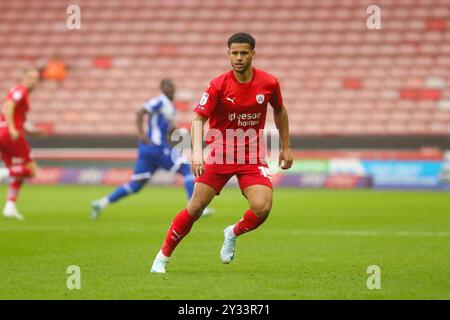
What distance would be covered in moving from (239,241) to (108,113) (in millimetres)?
18218

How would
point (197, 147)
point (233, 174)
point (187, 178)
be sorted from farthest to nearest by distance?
point (187, 178) → point (233, 174) → point (197, 147)

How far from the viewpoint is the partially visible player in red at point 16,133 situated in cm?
1443

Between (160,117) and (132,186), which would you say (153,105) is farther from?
(132,186)

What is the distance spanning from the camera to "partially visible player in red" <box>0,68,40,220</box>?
14430 millimetres

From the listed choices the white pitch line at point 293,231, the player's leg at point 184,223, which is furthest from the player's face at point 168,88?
the player's leg at point 184,223

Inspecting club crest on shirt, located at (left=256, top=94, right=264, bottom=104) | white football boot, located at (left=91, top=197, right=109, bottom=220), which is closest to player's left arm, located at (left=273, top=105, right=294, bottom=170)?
club crest on shirt, located at (left=256, top=94, right=264, bottom=104)

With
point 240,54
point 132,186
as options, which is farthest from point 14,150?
point 240,54

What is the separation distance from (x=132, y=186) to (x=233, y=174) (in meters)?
6.61

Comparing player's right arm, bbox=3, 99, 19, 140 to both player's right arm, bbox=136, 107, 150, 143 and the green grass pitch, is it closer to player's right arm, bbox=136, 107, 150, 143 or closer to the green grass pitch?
the green grass pitch

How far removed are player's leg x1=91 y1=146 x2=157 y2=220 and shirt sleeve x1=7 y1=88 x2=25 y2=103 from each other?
6.63ft

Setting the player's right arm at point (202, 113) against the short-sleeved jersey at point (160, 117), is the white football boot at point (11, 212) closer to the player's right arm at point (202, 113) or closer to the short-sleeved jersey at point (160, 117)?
the short-sleeved jersey at point (160, 117)

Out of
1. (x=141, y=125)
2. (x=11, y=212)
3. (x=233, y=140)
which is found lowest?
(x=11, y=212)

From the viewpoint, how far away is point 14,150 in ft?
48.7
